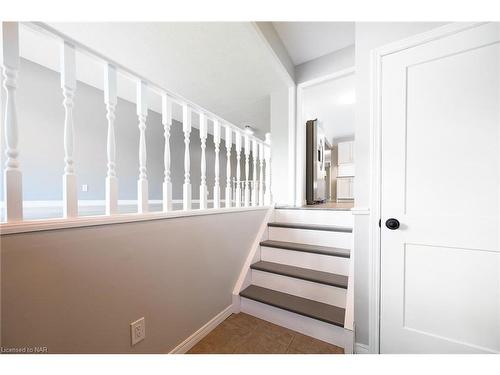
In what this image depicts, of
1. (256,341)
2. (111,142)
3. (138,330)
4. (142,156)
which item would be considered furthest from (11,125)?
(256,341)

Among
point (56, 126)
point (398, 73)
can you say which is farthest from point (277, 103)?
point (56, 126)

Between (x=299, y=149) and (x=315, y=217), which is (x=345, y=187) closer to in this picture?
(x=299, y=149)

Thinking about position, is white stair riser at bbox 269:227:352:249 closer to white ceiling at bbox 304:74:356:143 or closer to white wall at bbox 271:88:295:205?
white wall at bbox 271:88:295:205

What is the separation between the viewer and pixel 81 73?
9.52 feet

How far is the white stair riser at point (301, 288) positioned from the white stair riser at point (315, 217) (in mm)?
643

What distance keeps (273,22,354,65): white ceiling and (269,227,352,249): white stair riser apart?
6.67ft

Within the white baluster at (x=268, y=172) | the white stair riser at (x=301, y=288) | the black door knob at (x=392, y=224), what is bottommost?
the white stair riser at (x=301, y=288)

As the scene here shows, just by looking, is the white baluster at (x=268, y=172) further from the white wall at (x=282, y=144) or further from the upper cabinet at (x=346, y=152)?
the upper cabinet at (x=346, y=152)

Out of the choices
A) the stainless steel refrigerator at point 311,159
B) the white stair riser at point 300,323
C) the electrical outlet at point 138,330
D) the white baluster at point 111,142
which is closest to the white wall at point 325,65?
the stainless steel refrigerator at point 311,159

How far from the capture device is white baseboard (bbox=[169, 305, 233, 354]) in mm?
1307

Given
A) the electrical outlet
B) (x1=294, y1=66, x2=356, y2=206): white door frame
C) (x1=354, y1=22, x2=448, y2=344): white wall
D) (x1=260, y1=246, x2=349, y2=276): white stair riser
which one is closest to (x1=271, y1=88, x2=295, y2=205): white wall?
(x1=294, y1=66, x2=356, y2=206): white door frame

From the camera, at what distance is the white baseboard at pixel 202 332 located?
1.31 meters

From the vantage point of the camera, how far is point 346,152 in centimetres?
686
